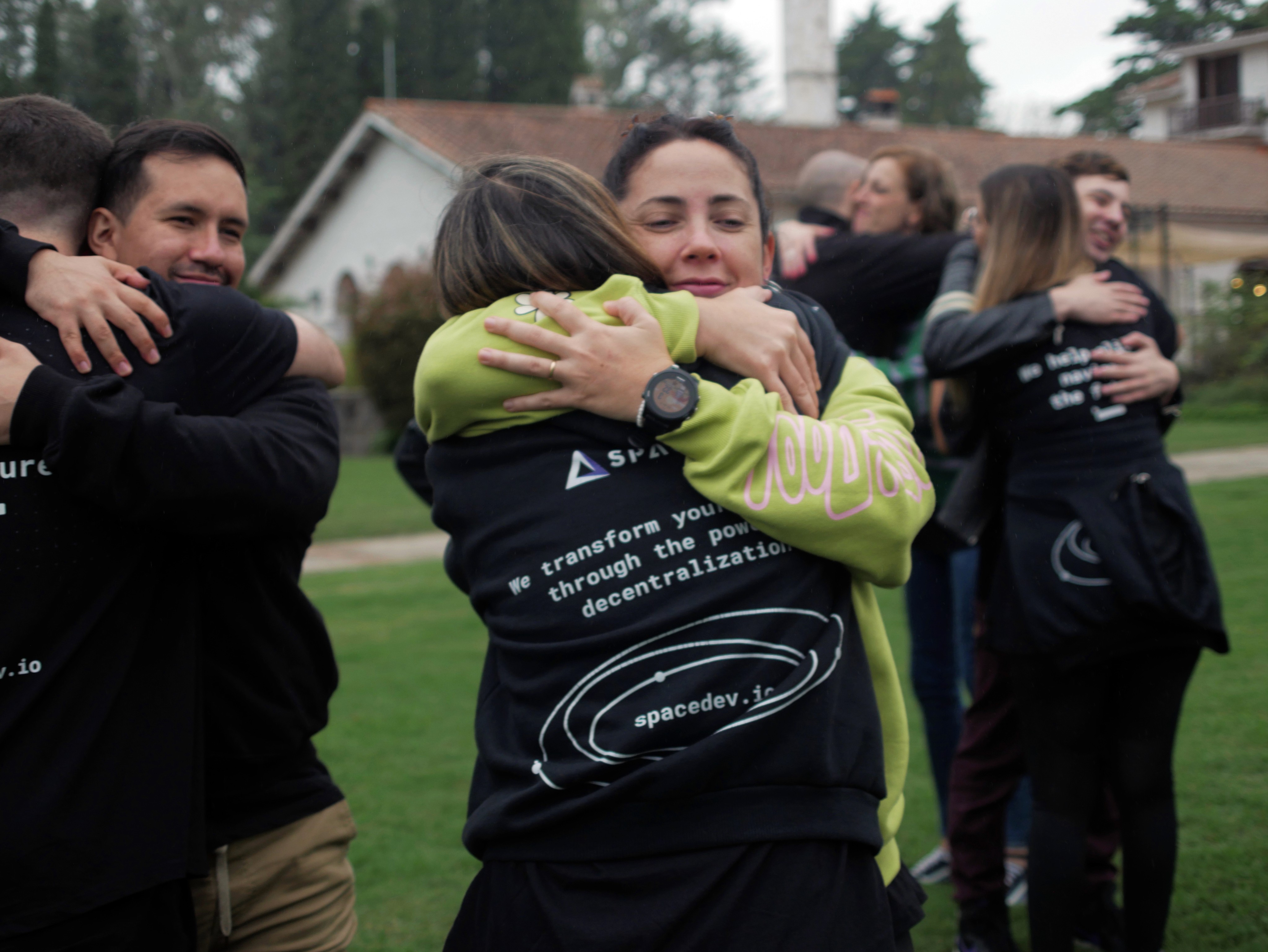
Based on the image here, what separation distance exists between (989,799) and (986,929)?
0.36 m

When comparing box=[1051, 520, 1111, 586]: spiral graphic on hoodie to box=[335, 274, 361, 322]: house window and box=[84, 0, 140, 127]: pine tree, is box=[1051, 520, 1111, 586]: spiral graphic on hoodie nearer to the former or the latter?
box=[84, 0, 140, 127]: pine tree

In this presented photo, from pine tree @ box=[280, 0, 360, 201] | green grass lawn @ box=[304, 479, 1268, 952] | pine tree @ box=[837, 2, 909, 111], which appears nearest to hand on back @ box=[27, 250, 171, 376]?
green grass lawn @ box=[304, 479, 1268, 952]

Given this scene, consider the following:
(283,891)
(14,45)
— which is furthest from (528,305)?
(14,45)

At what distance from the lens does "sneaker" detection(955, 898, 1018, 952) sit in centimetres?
326

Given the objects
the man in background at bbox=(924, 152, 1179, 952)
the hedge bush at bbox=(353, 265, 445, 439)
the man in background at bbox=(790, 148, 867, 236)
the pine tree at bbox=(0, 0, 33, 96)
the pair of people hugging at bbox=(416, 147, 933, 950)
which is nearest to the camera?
the pair of people hugging at bbox=(416, 147, 933, 950)

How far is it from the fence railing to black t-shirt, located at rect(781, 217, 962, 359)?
31.5 meters

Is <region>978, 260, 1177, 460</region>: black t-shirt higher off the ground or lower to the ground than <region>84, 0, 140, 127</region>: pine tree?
lower

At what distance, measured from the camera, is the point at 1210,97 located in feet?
109

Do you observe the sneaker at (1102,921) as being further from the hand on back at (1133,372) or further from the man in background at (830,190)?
the man in background at (830,190)

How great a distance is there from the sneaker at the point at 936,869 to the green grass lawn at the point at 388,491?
687cm

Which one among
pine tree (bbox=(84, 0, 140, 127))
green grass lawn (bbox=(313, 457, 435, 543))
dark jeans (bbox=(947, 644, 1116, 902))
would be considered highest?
pine tree (bbox=(84, 0, 140, 127))

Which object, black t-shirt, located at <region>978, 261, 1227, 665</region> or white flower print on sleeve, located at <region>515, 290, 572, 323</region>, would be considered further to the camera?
black t-shirt, located at <region>978, 261, 1227, 665</region>

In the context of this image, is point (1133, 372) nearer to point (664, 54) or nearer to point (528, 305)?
point (528, 305)

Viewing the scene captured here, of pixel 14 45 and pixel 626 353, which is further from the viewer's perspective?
pixel 14 45
